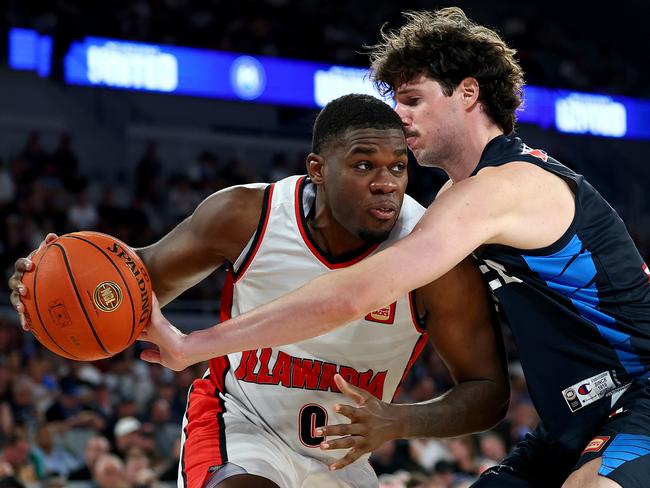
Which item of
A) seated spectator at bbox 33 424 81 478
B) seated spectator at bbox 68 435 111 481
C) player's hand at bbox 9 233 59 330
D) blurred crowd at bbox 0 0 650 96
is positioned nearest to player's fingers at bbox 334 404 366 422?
player's hand at bbox 9 233 59 330

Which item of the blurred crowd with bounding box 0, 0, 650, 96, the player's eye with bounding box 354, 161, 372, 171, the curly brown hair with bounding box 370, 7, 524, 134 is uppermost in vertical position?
the blurred crowd with bounding box 0, 0, 650, 96

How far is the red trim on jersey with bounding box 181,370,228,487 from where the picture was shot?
3.20 meters

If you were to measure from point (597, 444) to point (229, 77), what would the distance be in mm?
10858

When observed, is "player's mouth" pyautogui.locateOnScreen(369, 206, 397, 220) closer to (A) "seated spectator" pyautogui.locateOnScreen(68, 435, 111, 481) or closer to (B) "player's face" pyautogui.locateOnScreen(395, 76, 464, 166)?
(B) "player's face" pyautogui.locateOnScreen(395, 76, 464, 166)

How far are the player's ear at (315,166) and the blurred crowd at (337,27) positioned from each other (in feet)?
29.3

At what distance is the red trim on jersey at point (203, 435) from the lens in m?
3.20

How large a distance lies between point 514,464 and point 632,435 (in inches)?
25.3

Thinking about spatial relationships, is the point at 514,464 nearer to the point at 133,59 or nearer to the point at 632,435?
the point at 632,435

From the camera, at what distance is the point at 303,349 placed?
3354 mm

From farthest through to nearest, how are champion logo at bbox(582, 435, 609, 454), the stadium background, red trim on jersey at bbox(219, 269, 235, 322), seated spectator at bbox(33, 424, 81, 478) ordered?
1. the stadium background
2. seated spectator at bbox(33, 424, 81, 478)
3. red trim on jersey at bbox(219, 269, 235, 322)
4. champion logo at bbox(582, 435, 609, 454)

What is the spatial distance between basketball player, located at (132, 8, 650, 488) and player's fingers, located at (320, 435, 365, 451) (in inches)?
14.8

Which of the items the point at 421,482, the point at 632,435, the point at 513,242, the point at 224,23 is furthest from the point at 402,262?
the point at 224,23

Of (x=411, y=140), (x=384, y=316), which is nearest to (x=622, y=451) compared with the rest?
(x=384, y=316)

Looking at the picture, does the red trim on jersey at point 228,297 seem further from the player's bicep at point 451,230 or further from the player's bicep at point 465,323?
the player's bicep at point 451,230
